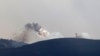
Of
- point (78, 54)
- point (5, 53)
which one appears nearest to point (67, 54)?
point (78, 54)

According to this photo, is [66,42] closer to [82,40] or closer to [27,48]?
[82,40]

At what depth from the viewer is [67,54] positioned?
127 ft

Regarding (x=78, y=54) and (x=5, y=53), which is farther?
(x=5, y=53)

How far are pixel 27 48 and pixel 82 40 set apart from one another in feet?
23.0

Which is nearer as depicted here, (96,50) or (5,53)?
(96,50)

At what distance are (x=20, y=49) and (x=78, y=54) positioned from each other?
7.61 m

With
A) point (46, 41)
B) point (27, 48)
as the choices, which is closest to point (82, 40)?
point (46, 41)

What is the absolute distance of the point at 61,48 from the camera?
39969 mm

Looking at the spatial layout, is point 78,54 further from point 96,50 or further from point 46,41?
point 46,41

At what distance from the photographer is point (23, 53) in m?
40.2

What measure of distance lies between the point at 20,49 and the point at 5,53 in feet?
6.62

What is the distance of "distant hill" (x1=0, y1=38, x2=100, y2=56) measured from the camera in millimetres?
38750

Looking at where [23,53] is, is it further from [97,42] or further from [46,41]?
[97,42]

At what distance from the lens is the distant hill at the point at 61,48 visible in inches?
1526
